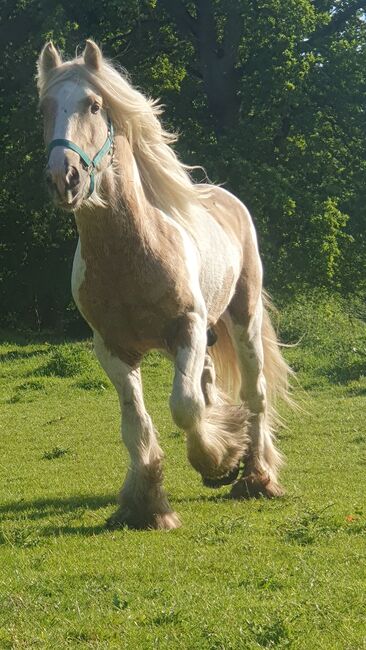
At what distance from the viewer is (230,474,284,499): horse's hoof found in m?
7.68

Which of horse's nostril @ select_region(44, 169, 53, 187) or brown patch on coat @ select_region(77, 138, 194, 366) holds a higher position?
horse's nostril @ select_region(44, 169, 53, 187)

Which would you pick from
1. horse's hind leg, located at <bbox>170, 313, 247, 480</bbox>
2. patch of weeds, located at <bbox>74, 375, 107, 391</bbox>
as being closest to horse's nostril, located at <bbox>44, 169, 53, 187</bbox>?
horse's hind leg, located at <bbox>170, 313, 247, 480</bbox>

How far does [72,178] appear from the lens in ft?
18.9

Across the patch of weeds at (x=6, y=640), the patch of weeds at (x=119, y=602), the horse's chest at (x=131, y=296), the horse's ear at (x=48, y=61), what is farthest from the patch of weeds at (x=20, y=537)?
the horse's ear at (x=48, y=61)

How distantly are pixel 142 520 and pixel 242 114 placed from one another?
18165mm

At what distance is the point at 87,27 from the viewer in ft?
75.2

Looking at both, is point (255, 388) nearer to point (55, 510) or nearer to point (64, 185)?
point (55, 510)

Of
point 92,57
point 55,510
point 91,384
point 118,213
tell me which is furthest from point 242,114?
point 118,213

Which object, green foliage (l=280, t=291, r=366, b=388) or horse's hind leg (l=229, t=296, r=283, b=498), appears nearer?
horse's hind leg (l=229, t=296, r=283, b=498)

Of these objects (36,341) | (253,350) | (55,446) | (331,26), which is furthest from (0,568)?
(331,26)

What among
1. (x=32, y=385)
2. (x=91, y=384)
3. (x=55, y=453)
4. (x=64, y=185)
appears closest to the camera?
(x=64, y=185)

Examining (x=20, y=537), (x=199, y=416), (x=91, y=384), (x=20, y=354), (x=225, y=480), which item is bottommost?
(x=20, y=354)

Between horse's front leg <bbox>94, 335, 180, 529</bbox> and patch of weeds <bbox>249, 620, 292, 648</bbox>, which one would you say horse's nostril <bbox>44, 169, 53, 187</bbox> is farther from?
patch of weeds <bbox>249, 620, 292, 648</bbox>

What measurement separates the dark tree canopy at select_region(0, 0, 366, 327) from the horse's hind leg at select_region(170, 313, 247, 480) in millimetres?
15081
